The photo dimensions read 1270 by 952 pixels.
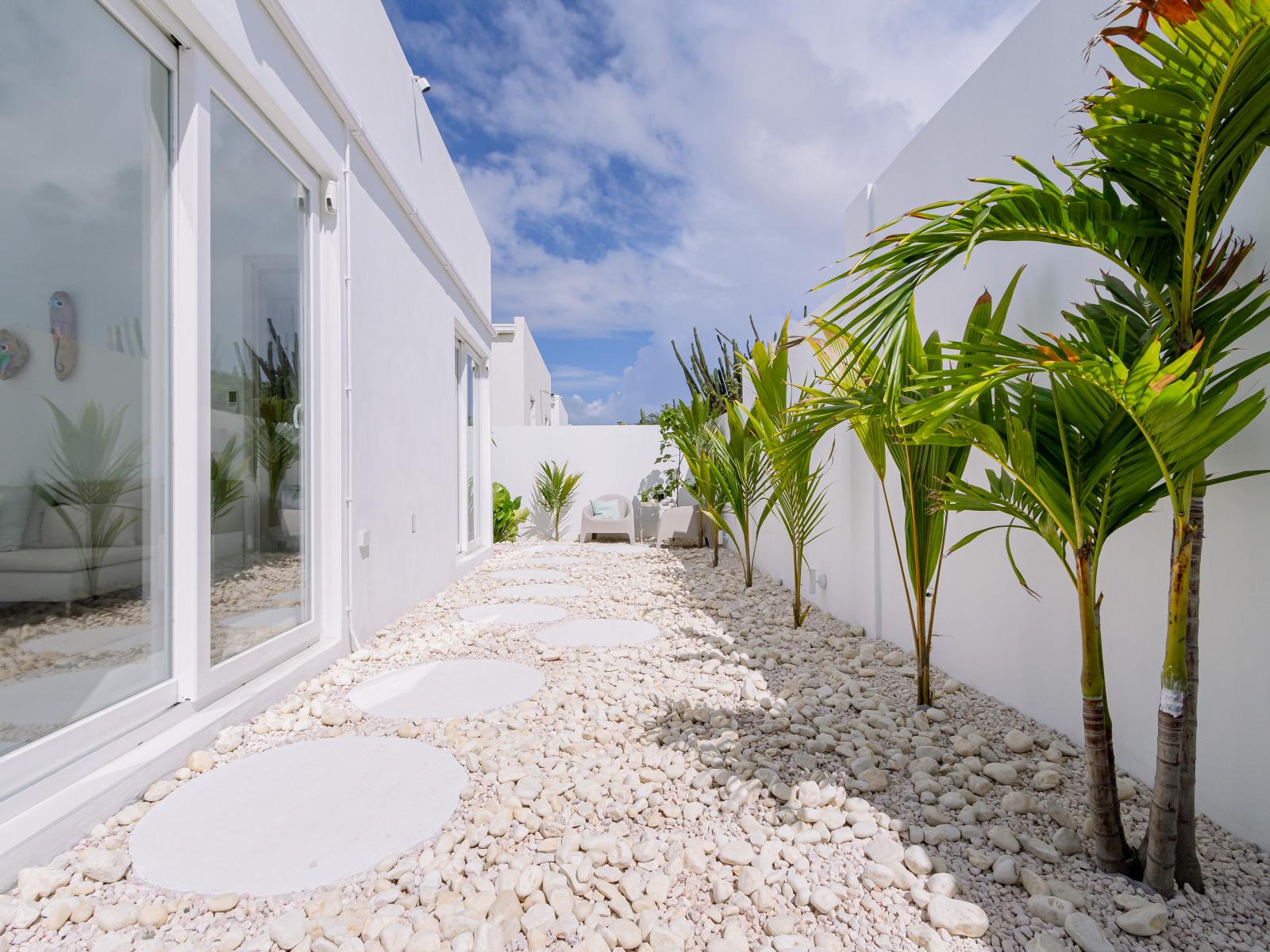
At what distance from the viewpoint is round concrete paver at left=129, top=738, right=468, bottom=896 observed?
1.39 m

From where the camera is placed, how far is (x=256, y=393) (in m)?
2.51

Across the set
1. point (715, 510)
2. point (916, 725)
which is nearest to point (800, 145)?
point (715, 510)

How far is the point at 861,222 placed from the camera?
11.5 feet

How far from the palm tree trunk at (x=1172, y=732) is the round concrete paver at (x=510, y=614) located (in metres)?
3.05

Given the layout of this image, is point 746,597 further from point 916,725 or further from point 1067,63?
point 1067,63

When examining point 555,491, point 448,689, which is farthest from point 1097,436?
point 555,491

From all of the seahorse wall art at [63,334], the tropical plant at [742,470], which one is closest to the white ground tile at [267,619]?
the seahorse wall art at [63,334]

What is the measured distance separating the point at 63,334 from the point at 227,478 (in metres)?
0.78

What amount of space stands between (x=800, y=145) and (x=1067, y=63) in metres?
6.56

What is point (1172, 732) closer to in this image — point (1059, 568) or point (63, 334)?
point (1059, 568)

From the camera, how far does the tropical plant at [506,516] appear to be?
27.2 ft

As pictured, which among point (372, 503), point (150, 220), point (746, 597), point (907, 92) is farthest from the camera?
point (746, 597)

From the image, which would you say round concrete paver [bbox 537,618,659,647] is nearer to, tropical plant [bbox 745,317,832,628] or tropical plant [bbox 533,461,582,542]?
tropical plant [bbox 745,317,832,628]

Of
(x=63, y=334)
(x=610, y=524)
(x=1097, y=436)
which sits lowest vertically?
(x=610, y=524)
